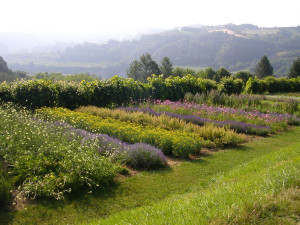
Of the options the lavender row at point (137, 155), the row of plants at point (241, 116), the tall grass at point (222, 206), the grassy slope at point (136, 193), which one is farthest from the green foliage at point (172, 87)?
the tall grass at point (222, 206)

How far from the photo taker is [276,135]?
1042 cm

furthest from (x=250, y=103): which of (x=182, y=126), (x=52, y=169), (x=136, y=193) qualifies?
(x=52, y=169)

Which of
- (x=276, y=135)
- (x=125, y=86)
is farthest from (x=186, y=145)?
(x=125, y=86)

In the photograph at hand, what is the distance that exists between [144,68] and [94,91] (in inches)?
2709

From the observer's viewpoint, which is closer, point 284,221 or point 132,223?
point 284,221

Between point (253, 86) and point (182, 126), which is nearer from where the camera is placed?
point (182, 126)

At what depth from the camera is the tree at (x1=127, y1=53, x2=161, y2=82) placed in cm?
8106

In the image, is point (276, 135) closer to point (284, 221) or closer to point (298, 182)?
point (298, 182)

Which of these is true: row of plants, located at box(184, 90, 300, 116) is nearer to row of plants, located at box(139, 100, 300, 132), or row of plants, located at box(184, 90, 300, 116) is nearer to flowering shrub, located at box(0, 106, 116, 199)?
row of plants, located at box(139, 100, 300, 132)

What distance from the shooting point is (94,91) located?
14992mm

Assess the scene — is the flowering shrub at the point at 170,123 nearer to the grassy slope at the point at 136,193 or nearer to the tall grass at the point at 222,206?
the grassy slope at the point at 136,193

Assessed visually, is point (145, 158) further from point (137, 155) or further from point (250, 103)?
point (250, 103)

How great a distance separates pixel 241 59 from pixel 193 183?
201557mm

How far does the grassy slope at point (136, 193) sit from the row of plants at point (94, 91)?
8542mm
